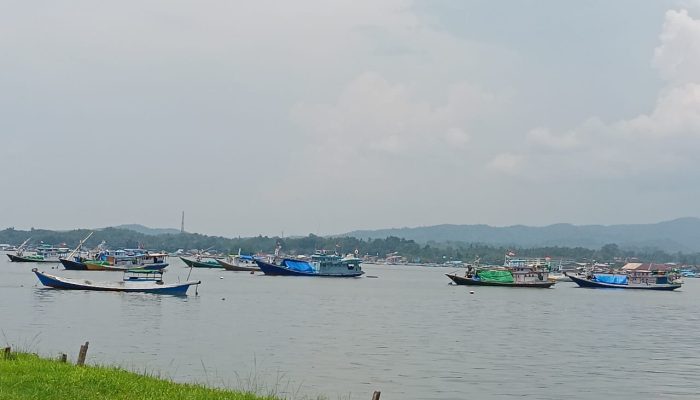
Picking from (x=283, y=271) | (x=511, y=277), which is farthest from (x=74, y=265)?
(x=511, y=277)

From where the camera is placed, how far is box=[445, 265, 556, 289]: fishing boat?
142250 millimetres

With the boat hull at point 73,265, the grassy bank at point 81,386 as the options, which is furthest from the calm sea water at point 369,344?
the boat hull at point 73,265

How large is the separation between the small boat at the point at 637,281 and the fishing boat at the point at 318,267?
4591cm

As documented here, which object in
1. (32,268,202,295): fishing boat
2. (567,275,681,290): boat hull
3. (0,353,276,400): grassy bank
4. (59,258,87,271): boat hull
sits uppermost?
(567,275,681,290): boat hull

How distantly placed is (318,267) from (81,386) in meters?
146

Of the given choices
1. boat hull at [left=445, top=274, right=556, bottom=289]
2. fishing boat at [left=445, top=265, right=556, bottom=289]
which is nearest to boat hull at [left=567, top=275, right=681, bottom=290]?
fishing boat at [left=445, top=265, right=556, bottom=289]

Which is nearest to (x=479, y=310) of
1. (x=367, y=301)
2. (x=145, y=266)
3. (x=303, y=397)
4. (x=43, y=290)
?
(x=367, y=301)

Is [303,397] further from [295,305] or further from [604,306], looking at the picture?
[604,306]

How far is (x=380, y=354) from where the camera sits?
46.2 meters

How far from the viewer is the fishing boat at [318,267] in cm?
16575

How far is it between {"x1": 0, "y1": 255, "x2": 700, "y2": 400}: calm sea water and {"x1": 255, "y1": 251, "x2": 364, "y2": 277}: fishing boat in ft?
247

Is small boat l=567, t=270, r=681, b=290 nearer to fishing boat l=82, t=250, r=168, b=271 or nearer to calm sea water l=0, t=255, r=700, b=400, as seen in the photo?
calm sea water l=0, t=255, r=700, b=400

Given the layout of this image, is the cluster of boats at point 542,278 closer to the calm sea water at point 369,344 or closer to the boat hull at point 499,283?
the boat hull at point 499,283

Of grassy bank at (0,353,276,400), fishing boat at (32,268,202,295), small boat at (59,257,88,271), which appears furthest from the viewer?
small boat at (59,257,88,271)
